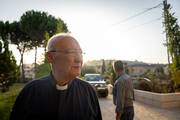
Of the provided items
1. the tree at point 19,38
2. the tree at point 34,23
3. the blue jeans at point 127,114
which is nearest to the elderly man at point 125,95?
the blue jeans at point 127,114

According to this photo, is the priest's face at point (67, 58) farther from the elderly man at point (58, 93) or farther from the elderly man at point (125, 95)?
the elderly man at point (125, 95)

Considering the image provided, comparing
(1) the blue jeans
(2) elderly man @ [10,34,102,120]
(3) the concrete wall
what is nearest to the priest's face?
(2) elderly man @ [10,34,102,120]

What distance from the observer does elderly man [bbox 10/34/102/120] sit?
89 cm

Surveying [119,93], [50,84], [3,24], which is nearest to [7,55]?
[119,93]

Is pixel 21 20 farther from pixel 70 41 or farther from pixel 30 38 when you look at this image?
pixel 70 41

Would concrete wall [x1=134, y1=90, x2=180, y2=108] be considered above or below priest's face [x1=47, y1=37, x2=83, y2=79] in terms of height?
below

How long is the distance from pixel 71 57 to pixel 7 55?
12983mm

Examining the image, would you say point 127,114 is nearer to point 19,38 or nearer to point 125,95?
point 125,95

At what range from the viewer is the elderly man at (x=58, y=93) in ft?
2.91

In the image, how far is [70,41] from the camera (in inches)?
36.8

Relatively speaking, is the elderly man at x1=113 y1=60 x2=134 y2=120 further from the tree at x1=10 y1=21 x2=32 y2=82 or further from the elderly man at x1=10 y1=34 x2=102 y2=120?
the tree at x1=10 y1=21 x2=32 y2=82

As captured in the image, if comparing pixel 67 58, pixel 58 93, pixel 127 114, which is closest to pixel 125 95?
pixel 127 114

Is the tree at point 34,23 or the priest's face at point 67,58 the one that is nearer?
the priest's face at point 67,58

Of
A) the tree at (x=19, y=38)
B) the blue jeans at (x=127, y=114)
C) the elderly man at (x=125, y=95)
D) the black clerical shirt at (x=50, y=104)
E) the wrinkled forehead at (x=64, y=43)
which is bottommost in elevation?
the blue jeans at (x=127, y=114)
